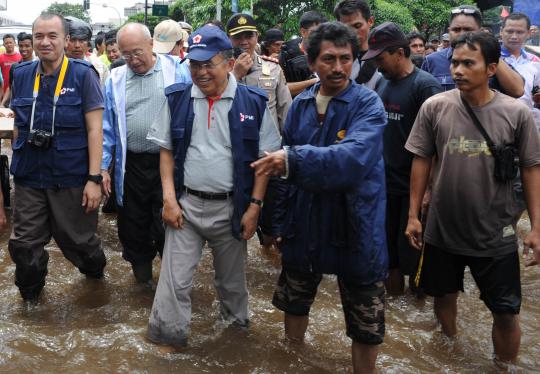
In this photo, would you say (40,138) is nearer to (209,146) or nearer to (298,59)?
(209,146)

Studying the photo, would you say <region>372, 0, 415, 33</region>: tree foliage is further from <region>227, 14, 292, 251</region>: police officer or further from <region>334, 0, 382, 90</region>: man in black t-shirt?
<region>334, 0, 382, 90</region>: man in black t-shirt

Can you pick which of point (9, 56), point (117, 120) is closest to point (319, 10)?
point (9, 56)

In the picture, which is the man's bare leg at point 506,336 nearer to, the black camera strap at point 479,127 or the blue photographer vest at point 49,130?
the black camera strap at point 479,127

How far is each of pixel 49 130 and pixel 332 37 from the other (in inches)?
87.6

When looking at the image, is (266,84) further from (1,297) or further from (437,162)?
(1,297)

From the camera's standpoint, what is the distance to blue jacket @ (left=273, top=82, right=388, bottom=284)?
127 inches

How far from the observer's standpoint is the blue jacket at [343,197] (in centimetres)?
324

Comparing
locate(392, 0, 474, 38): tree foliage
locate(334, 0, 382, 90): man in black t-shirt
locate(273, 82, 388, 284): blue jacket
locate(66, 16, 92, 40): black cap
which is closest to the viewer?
locate(273, 82, 388, 284): blue jacket

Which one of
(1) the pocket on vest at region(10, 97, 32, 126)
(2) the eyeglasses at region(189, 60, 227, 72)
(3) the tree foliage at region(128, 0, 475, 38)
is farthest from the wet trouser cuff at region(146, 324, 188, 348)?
(3) the tree foliage at region(128, 0, 475, 38)

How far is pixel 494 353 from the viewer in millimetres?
4062

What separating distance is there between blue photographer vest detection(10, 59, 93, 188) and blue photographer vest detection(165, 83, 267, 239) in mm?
977

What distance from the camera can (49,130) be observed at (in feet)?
15.2

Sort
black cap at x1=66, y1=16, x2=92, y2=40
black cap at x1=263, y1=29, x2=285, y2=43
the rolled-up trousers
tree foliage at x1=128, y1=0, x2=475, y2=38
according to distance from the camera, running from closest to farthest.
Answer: the rolled-up trousers → black cap at x1=66, y1=16, x2=92, y2=40 → black cap at x1=263, y1=29, x2=285, y2=43 → tree foliage at x1=128, y1=0, x2=475, y2=38

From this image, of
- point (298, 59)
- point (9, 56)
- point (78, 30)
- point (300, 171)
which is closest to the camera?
point (300, 171)
